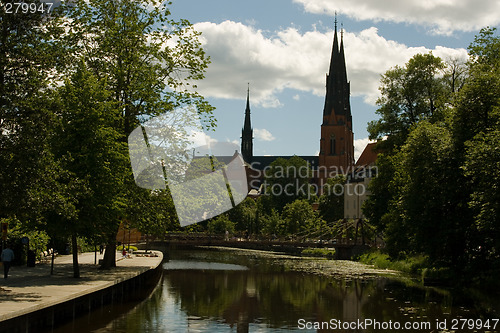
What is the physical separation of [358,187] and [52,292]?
6658 centimetres

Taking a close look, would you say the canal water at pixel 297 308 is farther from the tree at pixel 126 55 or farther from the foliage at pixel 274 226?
the foliage at pixel 274 226

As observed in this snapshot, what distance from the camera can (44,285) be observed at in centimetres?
2023

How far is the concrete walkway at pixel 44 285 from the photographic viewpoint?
14.9m

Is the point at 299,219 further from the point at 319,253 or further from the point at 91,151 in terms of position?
the point at 91,151

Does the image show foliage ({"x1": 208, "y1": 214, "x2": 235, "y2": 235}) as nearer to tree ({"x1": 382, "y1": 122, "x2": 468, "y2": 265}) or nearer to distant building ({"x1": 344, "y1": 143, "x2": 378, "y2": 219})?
distant building ({"x1": 344, "y1": 143, "x2": 378, "y2": 219})

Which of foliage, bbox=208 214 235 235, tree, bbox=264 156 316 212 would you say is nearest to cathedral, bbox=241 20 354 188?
tree, bbox=264 156 316 212

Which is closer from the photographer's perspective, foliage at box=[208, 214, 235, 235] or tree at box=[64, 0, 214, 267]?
tree at box=[64, 0, 214, 267]

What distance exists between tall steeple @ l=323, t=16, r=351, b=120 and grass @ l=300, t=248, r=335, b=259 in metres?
62.9

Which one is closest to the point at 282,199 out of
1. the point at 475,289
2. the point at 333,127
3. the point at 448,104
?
the point at 333,127

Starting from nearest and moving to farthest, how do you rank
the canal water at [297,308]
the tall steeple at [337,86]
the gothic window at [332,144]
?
the canal water at [297,308]
the tall steeple at [337,86]
the gothic window at [332,144]

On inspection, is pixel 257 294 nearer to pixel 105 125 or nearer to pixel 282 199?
pixel 105 125

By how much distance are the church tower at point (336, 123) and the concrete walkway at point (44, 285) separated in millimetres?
103134

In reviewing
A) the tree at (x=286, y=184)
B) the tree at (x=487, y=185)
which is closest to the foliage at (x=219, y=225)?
the tree at (x=286, y=184)

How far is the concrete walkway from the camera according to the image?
14928 millimetres
